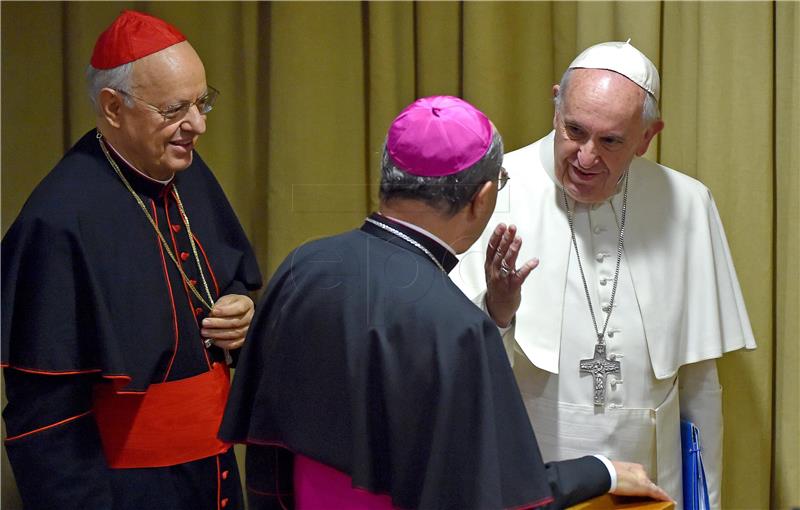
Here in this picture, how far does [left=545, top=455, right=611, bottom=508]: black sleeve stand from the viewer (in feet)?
6.78

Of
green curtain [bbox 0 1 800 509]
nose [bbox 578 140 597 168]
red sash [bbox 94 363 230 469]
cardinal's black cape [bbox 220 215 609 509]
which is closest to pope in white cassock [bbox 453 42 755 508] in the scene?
nose [bbox 578 140 597 168]

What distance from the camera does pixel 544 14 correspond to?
3.46 m

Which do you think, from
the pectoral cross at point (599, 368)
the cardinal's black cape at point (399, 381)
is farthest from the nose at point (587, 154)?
the cardinal's black cape at point (399, 381)

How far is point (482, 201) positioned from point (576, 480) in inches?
23.4

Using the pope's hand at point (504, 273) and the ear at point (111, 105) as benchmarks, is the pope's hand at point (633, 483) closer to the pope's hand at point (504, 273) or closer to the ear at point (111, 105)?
the pope's hand at point (504, 273)

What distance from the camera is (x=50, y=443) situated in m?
2.28

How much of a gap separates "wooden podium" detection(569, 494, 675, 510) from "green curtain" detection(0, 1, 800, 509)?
116cm

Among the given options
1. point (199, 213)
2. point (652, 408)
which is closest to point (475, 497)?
point (652, 408)

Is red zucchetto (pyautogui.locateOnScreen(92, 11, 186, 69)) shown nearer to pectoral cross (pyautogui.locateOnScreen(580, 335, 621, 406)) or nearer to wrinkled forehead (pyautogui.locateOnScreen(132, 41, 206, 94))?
wrinkled forehead (pyautogui.locateOnScreen(132, 41, 206, 94))

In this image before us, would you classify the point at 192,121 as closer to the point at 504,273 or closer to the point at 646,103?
the point at 504,273

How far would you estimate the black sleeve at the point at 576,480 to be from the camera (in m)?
2.07

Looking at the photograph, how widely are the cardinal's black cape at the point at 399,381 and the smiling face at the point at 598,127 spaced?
28.1 inches

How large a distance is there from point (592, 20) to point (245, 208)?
1318 millimetres

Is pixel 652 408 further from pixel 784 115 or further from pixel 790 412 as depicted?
pixel 784 115
